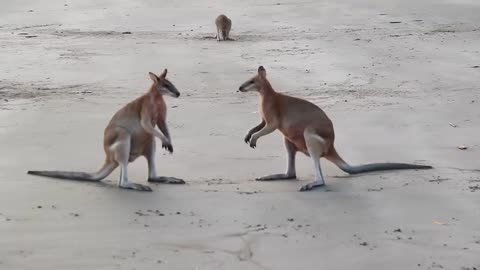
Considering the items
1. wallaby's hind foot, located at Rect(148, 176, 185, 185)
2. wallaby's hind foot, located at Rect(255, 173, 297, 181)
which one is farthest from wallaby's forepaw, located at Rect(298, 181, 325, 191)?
wallaby's hind foot, located at Rect(148, 176, 185, 185)

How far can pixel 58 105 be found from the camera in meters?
8.88

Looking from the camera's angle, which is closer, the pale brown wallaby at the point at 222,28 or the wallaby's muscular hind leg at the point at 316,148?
the wallaby's muscular hind leg at the point at 316,148

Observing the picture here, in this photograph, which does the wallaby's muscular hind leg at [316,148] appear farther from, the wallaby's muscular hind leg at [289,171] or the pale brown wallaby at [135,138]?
the pale brown wallaby at [135,138]

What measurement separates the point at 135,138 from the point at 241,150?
3.80ft

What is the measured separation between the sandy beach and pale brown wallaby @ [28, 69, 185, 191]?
93mm

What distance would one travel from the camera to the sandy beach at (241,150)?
5.15 m

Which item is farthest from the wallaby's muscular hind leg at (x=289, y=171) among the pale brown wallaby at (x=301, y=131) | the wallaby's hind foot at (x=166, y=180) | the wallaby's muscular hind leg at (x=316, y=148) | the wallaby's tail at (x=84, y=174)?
the wallaby's tail at (x=84, y=174)

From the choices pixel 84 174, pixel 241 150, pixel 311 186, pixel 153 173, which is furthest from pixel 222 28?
pixel 311 186

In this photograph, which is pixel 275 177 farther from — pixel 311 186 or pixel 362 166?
pixel 362 166

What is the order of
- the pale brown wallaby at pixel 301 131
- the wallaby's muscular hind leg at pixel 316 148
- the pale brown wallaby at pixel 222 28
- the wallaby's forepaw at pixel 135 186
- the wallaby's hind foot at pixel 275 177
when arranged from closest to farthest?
the wallaby's forepaw at pixel 135 186 < the wallaby's muscular hind leg at pixel 316 148 < the pale brown wallaby at pixel 301 131 < the wallaby's hind foot at pixel 275 177 < the pale brown wallaby at pixel 222 28

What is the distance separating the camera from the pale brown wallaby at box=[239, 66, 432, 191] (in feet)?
21.2

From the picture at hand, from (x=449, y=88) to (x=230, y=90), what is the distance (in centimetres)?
213

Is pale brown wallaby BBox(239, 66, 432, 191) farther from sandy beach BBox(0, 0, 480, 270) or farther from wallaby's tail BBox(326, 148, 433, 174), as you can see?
sandy beach BBox(0, 0, 480, 270)

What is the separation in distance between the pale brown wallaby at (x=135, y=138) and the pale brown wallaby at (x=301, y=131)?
0.64 metres
